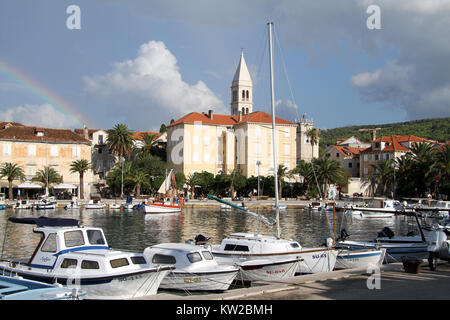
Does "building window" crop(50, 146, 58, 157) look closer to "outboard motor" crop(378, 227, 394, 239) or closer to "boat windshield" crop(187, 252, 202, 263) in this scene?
"outboard motor" crop(378, 227, 394, 239)

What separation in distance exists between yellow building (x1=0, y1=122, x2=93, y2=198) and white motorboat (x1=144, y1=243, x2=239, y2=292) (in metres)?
77.2

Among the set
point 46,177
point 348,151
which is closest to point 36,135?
point 46,177

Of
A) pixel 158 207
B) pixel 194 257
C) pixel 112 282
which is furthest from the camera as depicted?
pixel 158 207

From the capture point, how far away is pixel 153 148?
380ft

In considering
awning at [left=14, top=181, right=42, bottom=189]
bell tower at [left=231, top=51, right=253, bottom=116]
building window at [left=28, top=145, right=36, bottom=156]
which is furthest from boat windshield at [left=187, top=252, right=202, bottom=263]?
bell tower at [left=231, top=51, right=253, bottom=116]

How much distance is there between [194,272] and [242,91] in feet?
386

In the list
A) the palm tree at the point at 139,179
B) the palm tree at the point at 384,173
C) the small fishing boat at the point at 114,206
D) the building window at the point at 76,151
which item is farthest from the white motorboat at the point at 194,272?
the palm tree at the point at 384,173

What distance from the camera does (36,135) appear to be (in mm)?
92938

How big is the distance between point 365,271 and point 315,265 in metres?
4.23

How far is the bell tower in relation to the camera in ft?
438

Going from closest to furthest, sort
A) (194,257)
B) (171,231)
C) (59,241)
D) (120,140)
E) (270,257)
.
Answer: (59,241)
(194,257)
(270,257)
(171,231)
(120,140)

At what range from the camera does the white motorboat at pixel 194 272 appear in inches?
744

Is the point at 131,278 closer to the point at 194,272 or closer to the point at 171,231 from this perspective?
the point at 194,272
